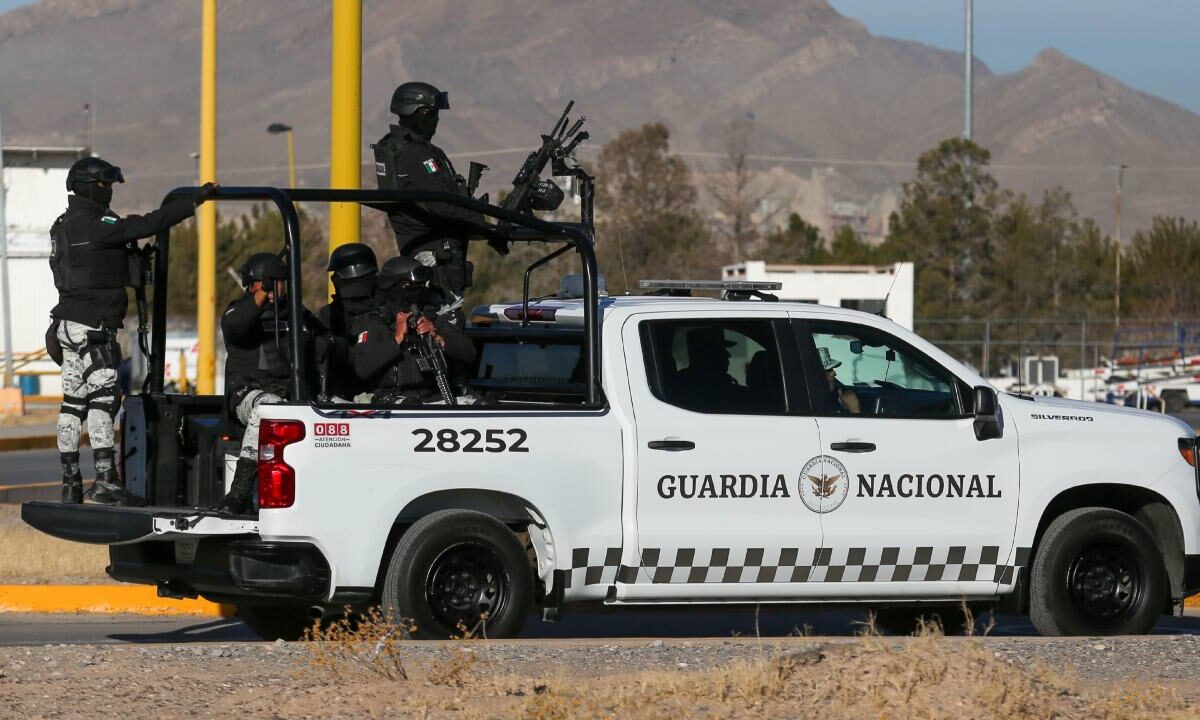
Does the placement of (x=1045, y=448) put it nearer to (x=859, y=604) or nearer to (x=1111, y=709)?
(x=859, y=604)

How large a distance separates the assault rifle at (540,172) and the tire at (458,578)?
8.08 ft

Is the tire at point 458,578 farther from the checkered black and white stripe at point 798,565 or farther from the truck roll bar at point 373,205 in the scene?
the truck roll bar at point 373,205

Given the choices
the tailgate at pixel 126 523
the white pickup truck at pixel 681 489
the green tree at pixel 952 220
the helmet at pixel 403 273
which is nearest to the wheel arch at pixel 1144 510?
the white pickup truck at pixel 681 489

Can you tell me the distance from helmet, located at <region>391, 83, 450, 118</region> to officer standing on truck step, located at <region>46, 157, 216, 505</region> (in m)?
1.51

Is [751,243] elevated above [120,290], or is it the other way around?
[751,243]

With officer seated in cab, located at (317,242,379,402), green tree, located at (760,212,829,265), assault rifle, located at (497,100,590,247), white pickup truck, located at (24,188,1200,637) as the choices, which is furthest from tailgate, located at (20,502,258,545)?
green tree, located at (760,212,829,265)

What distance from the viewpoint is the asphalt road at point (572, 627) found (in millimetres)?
9828

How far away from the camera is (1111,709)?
638 centimetres

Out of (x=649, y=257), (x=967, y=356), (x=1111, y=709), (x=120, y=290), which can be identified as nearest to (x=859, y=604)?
(x=1111, y=709)

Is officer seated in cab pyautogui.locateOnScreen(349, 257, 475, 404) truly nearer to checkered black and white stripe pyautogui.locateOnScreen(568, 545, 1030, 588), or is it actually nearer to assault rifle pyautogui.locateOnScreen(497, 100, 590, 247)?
checkered black and white stripe pyautogui.locateOnScreen(568, 545, 1030, 588)

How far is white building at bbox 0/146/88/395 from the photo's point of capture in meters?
59.7

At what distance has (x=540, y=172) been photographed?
1026 cm

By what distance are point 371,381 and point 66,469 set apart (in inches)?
73.2

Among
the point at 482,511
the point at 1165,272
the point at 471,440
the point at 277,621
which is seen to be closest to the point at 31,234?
the point at 1165,272
